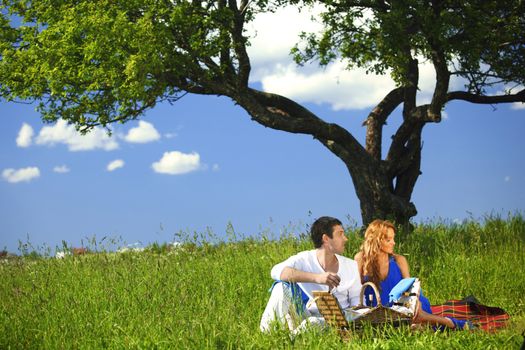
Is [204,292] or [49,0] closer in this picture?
[204,292]

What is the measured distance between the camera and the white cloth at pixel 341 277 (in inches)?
288

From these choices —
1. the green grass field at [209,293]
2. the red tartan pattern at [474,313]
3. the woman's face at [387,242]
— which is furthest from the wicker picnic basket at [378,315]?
the red tartan pattern at [474,313]

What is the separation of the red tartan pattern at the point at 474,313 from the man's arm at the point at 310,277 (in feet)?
8.53

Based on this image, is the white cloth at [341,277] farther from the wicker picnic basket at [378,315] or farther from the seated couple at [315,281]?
the wicker picnic basket at [378,315]

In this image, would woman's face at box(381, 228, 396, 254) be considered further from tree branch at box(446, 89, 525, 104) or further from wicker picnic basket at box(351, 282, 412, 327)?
tree branch at box(446, 89, 525, 104)

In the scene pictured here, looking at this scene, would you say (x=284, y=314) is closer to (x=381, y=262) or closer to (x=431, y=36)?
(x=381, y=262)

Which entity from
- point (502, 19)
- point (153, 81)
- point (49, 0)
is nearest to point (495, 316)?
point (153, 81)

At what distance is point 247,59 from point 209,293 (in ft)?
17.1

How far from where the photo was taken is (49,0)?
14.1m

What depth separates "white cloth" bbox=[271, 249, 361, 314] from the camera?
24.0ft

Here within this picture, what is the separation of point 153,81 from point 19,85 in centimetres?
329

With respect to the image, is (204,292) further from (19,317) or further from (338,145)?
(338,145)

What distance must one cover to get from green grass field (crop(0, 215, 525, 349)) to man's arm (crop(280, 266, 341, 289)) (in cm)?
54

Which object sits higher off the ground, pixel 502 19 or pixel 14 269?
pixel 502 19
